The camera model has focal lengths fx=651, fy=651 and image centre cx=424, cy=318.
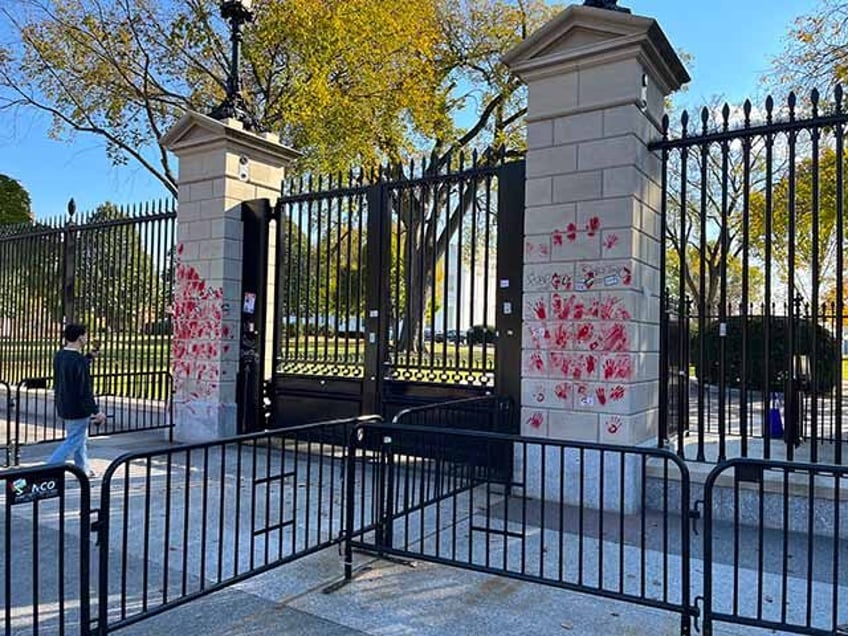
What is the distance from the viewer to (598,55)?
6.14 m

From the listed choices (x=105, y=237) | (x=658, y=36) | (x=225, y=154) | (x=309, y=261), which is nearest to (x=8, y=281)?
(x=105, y=237)

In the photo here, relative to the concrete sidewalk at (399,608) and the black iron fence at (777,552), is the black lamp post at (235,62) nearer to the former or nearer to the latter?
the concrete sidewalk at (399,608)

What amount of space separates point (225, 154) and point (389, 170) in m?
2.47

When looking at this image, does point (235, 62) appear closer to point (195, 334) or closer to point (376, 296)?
point (195, 334)

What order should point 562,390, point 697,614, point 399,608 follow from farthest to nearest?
1. point 562,390
2. point 399,608
3. point 697,614

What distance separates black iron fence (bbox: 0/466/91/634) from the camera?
2984 millimetres

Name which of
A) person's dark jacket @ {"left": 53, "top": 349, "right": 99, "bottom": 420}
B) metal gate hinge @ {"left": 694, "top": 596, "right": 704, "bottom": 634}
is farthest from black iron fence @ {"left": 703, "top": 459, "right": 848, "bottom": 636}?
person's dark jacket @ {"left": 53, "top": 349, "right": 99, "bottom": 420}

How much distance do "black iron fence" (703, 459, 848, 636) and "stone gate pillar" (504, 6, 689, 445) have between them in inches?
44.1

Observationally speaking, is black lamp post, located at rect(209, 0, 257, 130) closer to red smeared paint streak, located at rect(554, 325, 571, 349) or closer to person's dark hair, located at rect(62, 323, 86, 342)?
person's dark hair, located at rect(62, 323, 86, 342)

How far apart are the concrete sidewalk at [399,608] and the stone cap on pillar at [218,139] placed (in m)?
6.26

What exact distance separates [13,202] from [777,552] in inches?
954

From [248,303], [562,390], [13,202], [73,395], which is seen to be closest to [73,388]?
[73,395]

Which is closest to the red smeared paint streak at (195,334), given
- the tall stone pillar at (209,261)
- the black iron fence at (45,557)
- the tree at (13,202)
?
the tall stone pillar at (209,261)

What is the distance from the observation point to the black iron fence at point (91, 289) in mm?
10477
